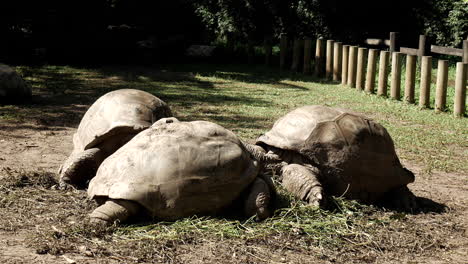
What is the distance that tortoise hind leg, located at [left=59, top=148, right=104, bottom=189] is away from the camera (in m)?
5.13

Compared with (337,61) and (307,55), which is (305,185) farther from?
(307,55)

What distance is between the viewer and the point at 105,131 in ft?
17.0

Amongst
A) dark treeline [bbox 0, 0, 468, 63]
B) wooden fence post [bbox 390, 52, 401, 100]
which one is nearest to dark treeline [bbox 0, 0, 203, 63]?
dark treeline [bbox 0, 0, 468, 63]

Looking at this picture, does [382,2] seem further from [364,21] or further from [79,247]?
[79,247]

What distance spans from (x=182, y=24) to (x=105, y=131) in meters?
13.2

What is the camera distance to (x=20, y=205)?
467 centimetres

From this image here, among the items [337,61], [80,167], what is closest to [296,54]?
[337,61]

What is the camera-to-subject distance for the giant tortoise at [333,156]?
4832 mm

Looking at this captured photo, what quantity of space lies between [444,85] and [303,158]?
240 inches

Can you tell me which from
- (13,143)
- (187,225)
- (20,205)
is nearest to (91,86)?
(13,143)

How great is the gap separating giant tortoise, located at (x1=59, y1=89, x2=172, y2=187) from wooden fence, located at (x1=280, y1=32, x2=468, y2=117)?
603 cm

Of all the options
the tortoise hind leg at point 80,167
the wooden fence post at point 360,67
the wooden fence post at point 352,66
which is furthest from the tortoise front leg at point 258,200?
the wooden fence post at point 352,66

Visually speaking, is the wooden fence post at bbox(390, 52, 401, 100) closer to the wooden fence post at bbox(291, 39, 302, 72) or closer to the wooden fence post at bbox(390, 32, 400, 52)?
the wooden fence post at bbox(390, 32, 400, 52)

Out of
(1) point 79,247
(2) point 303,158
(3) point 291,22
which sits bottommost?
(1) point 79,247
